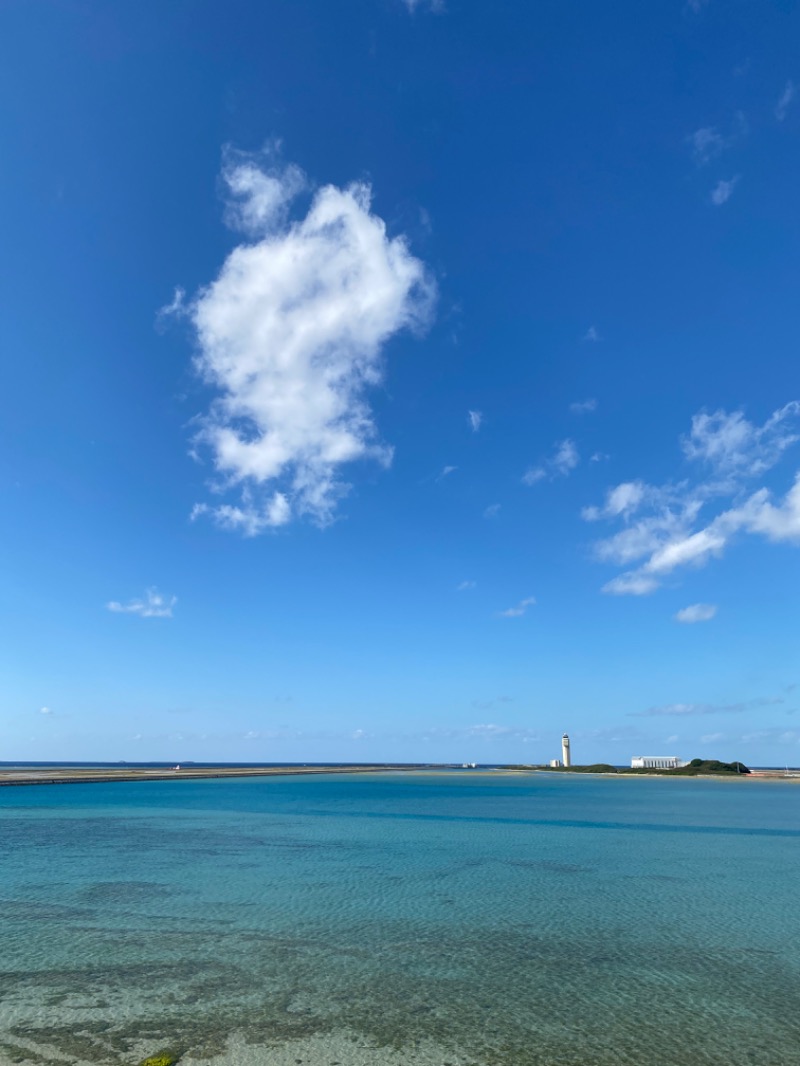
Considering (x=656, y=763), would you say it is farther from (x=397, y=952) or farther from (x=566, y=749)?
(x=397, y=952)

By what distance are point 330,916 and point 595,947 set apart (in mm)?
7698

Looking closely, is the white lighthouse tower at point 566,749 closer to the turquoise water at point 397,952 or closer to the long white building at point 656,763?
the long white building at point 656,763

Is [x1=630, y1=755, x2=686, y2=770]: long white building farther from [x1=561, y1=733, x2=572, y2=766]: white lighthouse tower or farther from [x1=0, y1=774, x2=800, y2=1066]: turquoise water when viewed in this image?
[x1=0, y1=774, x2=800, y2=1066]: turquoise water

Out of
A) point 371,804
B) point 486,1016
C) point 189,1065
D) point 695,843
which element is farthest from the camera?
point 371,804

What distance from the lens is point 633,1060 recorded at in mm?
10391

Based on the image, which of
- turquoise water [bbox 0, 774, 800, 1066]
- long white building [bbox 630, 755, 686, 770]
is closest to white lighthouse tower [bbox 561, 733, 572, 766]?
long white building [bbox 630, 755, 686, 770]

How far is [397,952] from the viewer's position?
15672mm

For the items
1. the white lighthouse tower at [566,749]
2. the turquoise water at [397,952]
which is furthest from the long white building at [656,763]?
the turquoise water at [397,952]

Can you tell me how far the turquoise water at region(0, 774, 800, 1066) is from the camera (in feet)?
35.8

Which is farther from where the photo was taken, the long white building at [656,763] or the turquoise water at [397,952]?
the long white building at [656,763]

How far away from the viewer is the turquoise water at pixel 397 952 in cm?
1091

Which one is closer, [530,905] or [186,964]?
[186,964]

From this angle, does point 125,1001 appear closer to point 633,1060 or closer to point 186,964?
point 186,964

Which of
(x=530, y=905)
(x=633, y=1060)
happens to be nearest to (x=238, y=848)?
(x=530, y=905)
